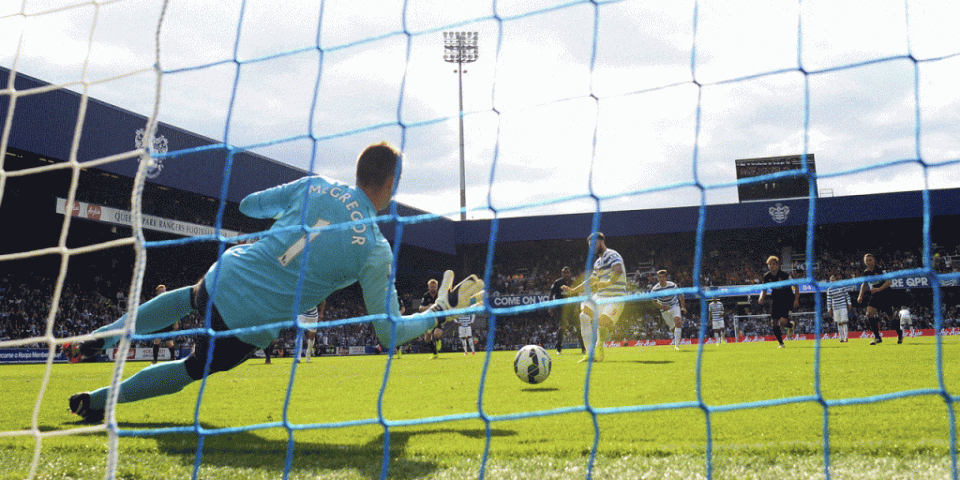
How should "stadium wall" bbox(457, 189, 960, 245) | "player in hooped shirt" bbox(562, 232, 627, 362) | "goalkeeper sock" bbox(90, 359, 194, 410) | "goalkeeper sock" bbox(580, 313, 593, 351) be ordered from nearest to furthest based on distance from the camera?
"goalkeeper sock" bbox(90, 359, 194, 410) < "player in hooped shirt" bbox(562, 232, 627, 362) < "goalkeeper sock" bbox(580, 313, 593, 351) < "stadium wall" bbox(457, 189, 960, 245)

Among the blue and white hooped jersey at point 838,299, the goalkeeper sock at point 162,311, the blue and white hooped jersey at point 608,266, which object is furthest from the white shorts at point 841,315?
the goalkeeper sock at point 162,311

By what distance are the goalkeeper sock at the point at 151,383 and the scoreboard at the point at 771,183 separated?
2913 centimetres

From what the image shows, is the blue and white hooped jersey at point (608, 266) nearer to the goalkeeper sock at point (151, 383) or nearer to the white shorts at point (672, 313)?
the white shorts at point (672, 313)

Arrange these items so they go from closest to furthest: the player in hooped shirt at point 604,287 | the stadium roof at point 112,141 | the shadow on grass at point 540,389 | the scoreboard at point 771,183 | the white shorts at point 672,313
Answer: the shadow on grass at point 540,389
the player in hooped shirt at point 604,287
the white shorts at point 672,313
the stadium roof at point 112,141
the scoreboard at point 771,183

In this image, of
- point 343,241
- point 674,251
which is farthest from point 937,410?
point 674,251

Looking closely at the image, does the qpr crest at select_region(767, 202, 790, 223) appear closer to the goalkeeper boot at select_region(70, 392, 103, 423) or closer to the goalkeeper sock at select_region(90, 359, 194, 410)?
the goalkeeper sock at select_region(90, 359, 194, 410)

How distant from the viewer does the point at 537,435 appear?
11.0 feet

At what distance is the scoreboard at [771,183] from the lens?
3097 cm

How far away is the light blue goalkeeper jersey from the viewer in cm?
331

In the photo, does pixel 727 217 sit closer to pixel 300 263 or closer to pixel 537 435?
pixel 537 435

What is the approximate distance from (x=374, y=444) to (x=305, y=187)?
1.36 metres

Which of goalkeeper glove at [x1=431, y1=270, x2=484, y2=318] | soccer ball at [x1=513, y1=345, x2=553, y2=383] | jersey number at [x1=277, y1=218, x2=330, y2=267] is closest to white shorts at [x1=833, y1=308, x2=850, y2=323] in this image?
soccer ball at [x1=513, y1=345, x2=553, y2=383]

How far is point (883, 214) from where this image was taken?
2614cm

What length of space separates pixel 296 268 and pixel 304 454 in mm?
913
